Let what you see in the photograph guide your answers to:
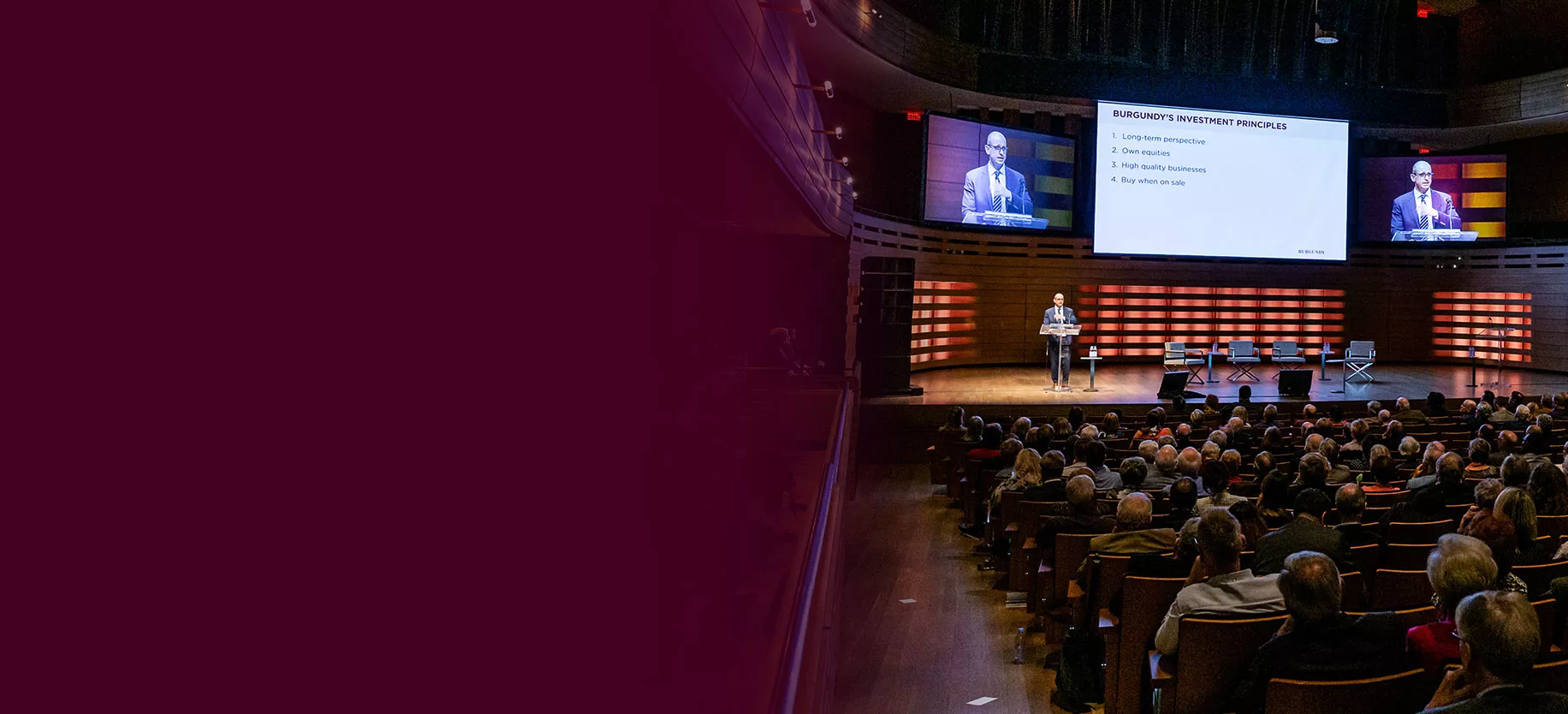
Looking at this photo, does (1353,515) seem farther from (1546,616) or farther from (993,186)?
(993,186)

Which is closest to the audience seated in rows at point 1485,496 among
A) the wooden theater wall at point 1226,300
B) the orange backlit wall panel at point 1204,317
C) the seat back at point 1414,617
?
the seat back at point 1414,617

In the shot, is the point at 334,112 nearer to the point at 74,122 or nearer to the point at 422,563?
the point at 74,122

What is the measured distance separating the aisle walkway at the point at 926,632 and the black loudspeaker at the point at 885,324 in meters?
4.26

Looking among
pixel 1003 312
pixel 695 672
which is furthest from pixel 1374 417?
pixel 695 672

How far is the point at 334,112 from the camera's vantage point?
439 mm

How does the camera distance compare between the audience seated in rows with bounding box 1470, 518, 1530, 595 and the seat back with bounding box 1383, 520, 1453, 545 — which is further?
the seat back with bounding box 1383, 520, 1453, 545

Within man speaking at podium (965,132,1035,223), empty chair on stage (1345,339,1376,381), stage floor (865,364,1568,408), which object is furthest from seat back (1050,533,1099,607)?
empty chair on stage (1345,339,1376,381)

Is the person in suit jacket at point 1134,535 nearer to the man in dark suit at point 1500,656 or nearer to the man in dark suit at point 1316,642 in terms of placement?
the man in dark suit at point 1316,642

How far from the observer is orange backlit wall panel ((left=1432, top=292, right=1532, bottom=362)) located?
61.3ft

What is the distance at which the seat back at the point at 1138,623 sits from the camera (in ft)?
11.5

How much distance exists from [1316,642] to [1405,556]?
1.65m

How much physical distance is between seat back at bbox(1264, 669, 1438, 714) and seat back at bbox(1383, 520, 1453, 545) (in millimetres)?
2146

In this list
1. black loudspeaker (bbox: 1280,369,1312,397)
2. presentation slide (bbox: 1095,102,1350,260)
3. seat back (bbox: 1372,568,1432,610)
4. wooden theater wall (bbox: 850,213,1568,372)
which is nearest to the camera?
seat back (bbox: 1372,568,1432,610)

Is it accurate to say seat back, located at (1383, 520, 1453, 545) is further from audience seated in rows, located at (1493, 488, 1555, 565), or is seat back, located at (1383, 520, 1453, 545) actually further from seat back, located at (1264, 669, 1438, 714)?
seat back, located at (1264, 669, 1438, 714)
